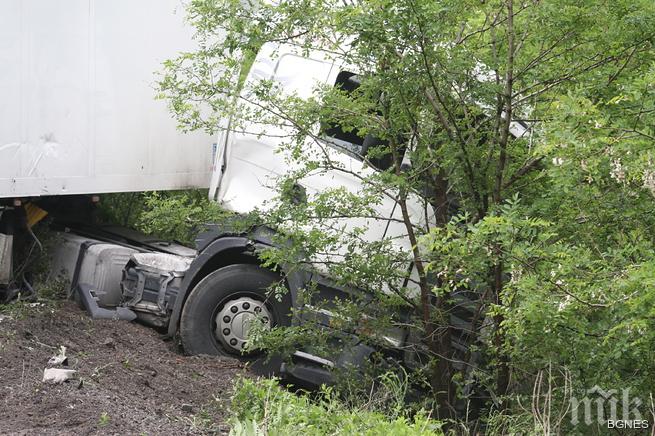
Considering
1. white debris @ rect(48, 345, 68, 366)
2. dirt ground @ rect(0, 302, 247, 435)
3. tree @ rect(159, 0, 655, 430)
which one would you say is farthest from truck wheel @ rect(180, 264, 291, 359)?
white debris @ rect(48, 345, 68, 366)

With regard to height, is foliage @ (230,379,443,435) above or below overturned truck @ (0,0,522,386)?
below

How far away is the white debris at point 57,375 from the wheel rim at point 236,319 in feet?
7.78

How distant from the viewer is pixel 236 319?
8367 mm

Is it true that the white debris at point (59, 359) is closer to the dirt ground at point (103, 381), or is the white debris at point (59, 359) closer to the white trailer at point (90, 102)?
the dirt ground at point (103, 381)

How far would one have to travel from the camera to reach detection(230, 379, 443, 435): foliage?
5.00 meters

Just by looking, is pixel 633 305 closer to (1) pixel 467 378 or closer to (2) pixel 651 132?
(2) pixel 651 132

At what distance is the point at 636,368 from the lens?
561cm

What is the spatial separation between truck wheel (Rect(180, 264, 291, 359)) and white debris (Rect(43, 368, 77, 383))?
2.34 meters

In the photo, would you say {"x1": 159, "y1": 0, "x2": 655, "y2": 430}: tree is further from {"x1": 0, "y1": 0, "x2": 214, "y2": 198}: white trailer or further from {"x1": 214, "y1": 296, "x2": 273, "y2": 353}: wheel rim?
{"x1": 0, "y1": 0, "x2": 214, "y2": 198}: white trailer

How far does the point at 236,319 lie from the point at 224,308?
0.47ft

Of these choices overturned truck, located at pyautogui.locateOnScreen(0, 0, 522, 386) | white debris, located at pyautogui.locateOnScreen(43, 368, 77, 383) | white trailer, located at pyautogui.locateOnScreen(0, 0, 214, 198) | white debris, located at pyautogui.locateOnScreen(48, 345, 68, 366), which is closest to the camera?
white debris, located at pyautogui.locateOnScreen(43, 368, 77, 383)

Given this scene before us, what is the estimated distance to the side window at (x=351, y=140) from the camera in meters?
7.13

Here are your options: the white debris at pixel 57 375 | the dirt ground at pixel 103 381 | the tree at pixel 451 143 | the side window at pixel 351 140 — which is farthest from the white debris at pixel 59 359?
the side window at pixel 351 140

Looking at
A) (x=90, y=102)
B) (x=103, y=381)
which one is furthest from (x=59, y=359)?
(x=90, y=102)
